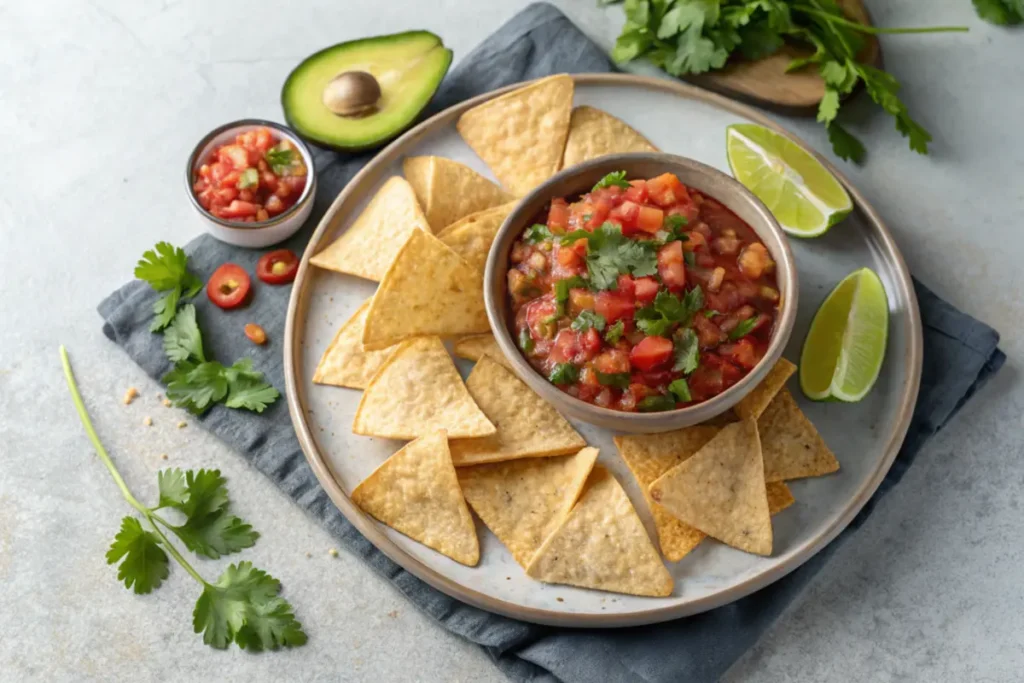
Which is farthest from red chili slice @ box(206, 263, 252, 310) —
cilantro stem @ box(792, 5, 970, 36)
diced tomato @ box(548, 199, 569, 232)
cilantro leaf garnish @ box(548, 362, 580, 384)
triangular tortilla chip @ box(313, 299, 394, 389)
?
cilantro stem @ box(792, 5, 970, 36)

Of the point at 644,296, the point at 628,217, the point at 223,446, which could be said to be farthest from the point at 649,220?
the point at 223,446

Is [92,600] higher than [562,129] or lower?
lower

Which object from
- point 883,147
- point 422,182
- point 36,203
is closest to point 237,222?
point 422,182

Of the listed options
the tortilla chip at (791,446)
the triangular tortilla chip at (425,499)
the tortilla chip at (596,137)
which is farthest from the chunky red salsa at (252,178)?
the tortilla chip at (791,446)

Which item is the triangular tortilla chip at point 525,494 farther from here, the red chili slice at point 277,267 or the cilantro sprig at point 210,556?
the red chili slice at point 277,267

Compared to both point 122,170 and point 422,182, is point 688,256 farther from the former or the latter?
point 122,170

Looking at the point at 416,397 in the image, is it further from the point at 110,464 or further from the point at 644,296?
the point at 110,464
